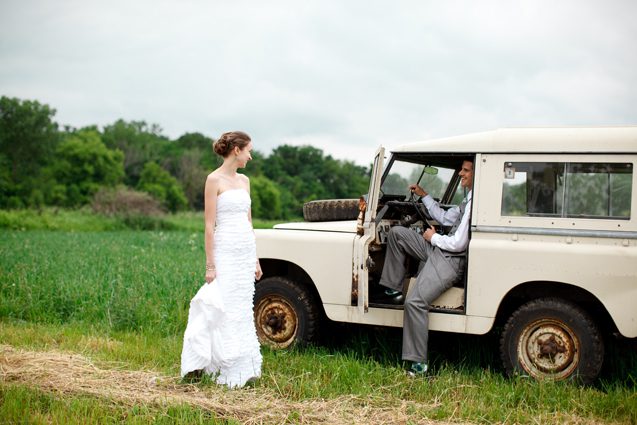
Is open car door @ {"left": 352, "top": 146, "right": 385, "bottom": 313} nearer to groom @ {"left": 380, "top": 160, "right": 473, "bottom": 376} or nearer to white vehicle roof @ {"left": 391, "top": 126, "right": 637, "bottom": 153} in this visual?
groom @ {"left": 380, "top": 160, "right": 473, "bottom": 376}

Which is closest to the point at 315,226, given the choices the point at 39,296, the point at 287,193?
the point at 39,296

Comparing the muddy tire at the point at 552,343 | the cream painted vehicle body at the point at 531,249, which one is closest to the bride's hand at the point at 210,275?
the cream painted vehicle body at the point at 531,249

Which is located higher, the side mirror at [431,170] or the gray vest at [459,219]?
the side mirror at [431,170]

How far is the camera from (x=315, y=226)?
7.25 m

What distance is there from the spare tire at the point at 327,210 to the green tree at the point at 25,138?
199 ft

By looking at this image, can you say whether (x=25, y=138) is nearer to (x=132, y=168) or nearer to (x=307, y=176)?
(x=132, y=168)

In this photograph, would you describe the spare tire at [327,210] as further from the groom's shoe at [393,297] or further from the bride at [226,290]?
the bride at [226,290]

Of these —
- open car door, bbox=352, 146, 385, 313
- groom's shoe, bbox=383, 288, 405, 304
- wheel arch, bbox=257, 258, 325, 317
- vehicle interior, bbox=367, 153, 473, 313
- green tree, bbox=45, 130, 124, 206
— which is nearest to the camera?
open car door, bbox=352, 146, 385, 313

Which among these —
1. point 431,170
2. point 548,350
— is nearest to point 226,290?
point 431,170

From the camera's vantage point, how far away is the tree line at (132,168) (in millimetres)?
65562

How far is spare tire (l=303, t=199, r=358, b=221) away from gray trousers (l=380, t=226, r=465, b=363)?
109 centimetres

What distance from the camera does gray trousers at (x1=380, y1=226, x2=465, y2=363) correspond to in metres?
6.34

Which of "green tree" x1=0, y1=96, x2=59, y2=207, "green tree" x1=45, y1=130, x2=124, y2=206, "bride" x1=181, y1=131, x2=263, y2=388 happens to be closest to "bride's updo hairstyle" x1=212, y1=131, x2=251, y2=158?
"bride" x1=181, y1=131, x2=263, y2=388

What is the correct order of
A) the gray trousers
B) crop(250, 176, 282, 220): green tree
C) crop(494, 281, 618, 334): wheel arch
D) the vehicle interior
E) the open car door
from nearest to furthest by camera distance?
crop(494, 281, 618, 334): wheel arch < the gray trousers < the open car door < the vehicle interior < crop(250, 176, 282, 220): green tree
